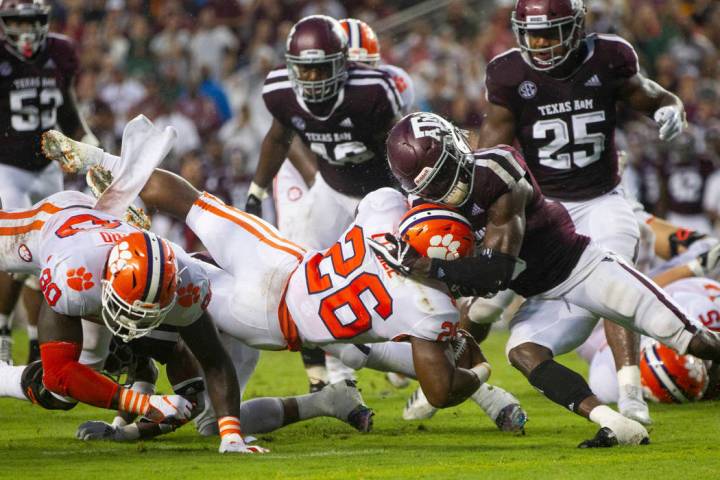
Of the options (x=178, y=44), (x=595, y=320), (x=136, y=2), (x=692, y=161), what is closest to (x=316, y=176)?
(x=595, y=320)

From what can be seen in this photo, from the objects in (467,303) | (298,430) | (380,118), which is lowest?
(298,430)

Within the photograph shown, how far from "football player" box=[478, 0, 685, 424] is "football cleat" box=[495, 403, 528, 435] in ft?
3.74

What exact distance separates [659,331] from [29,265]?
2.86m

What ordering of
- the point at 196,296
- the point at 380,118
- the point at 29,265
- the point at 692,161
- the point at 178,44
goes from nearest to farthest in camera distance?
the point at 196,296
the point at 29,265
the point at 380,118
the point at 692,161
the point at 178,44

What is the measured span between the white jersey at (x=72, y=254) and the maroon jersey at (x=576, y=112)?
2.26m

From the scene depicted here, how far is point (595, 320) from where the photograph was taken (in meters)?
5.86

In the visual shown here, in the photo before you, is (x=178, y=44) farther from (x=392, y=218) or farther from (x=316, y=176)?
(x=392, y=218)

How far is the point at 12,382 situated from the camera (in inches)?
217

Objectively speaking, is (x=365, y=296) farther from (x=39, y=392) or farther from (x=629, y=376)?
(x=629, y=376)

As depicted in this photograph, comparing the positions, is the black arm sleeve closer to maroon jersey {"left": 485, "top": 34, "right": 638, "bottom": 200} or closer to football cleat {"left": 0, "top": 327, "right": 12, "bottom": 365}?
maroon jersey {"left": 485, "top": 34, "right": 638, "bottom": 200}

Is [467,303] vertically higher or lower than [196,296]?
lower

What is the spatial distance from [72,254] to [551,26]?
9.36 feet

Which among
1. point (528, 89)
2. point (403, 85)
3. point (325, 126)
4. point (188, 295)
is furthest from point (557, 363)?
point (403, 85)

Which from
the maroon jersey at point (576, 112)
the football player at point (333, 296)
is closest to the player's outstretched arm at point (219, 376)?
the football player at point (333, 296)
